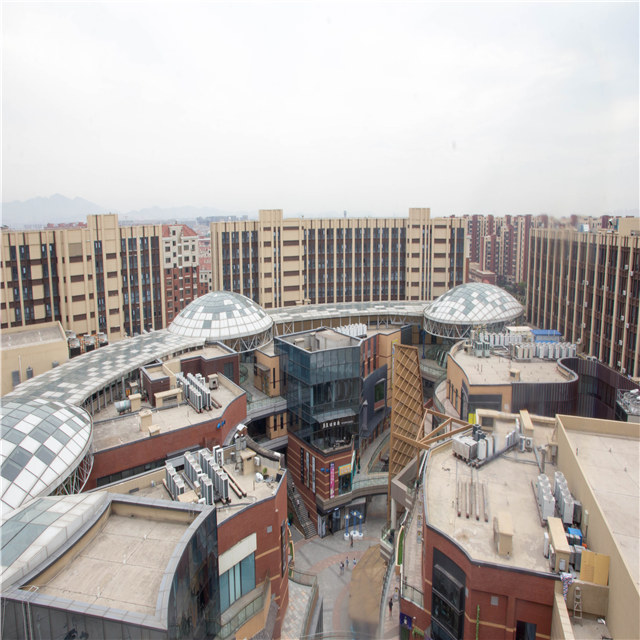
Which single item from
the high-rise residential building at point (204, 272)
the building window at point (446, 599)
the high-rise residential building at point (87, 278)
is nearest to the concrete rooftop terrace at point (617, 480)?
the building window at point (446, 599)

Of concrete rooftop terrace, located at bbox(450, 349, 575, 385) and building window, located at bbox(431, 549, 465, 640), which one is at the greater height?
concrete rooftop terrace, located at bbox(450, 349, 575, 385)

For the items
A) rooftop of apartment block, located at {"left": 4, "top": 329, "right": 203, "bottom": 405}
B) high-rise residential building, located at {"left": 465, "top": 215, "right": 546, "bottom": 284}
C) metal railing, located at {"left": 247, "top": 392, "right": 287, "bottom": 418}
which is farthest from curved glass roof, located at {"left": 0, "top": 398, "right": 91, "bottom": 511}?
high-rise residential building, located at {"left": 465, "top": 215, "right": 546, "bottom": 284}

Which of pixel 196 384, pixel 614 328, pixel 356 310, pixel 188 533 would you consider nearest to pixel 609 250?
pixel 614 328

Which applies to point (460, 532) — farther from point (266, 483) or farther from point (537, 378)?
point (537, 378)

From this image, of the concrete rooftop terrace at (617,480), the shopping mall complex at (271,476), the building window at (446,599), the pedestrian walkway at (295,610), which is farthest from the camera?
the pedestrian walkway at (295,610)

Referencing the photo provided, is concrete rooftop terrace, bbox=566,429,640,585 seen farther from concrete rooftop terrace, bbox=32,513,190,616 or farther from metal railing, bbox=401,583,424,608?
concrete rooftop terrace, bbox=32,513,190,616

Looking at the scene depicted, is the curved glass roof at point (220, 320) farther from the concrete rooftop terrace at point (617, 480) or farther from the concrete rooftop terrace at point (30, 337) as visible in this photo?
the concrete rooftop terrace at point (617, 480)
